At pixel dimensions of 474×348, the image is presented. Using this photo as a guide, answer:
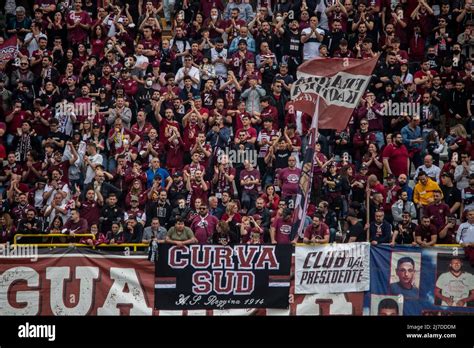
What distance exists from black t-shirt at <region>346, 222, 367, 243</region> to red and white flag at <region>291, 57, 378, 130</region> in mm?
1726

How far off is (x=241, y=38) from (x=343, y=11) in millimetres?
2409

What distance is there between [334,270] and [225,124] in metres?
5.84

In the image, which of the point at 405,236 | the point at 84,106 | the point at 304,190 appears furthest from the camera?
the point at 84,106

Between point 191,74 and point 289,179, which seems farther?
point 191,74

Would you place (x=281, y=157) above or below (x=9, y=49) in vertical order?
below

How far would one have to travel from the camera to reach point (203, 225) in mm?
21828

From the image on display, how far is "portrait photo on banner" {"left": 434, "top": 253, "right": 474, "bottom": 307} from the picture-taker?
773 inches

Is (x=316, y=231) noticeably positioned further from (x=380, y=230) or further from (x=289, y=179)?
(x=289, y=179)

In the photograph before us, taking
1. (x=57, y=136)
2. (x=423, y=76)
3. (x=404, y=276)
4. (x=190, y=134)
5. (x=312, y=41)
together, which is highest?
(x=312, y=41)

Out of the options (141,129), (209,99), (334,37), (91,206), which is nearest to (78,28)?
(141,129)

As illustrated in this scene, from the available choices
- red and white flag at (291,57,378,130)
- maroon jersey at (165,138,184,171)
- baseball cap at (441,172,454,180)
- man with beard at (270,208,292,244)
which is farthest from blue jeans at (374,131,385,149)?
maroon jersey at (165,138,184,171)

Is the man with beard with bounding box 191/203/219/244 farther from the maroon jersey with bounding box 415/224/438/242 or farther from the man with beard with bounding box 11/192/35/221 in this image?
the maroon jersey with bounding box 415/224/438/242
